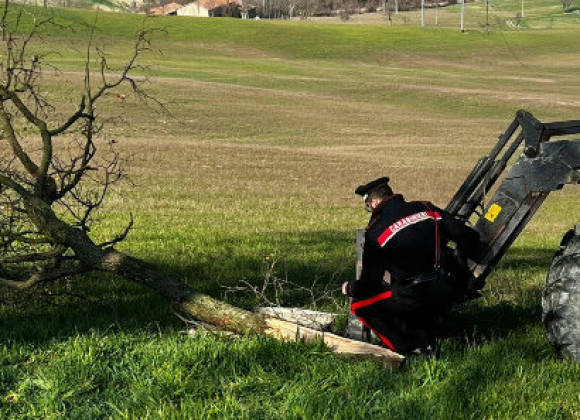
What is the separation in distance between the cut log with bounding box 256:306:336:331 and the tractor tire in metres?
1.66

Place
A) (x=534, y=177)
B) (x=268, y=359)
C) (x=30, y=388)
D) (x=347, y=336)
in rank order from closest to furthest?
(x=30, y=388) → (x=268, y=359) → (x=534, y=177) → (x=347, y=336)

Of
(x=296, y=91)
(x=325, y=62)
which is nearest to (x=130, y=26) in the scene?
(x=325, y=62)

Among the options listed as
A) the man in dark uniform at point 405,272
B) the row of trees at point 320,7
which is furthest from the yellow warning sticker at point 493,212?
the row of trees at point 320,7

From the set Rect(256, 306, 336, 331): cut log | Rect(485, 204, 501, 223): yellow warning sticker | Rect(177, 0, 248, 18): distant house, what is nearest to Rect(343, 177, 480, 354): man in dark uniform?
Rect(485, 204, 501, 223): yellow warning sticker

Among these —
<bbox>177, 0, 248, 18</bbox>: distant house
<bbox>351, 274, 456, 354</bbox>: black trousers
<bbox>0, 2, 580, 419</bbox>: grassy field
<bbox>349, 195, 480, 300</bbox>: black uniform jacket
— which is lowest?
<bbox>0, 2, 580, 419</bbox>: grassy field

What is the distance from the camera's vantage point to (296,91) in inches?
2162

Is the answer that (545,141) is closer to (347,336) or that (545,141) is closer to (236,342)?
(347,336)

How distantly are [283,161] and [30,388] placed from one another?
22738mm

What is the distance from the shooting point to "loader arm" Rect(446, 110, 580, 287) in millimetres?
5520

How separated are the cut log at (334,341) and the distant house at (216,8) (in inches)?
5811

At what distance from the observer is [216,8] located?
150875mm

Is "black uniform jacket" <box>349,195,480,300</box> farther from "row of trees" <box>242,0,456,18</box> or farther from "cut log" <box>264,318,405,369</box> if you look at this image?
"row of trees" <box>242,0,456,18</box>

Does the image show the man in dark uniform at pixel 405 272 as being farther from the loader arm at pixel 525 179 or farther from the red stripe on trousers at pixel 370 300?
the loader arm at pixel 525 179

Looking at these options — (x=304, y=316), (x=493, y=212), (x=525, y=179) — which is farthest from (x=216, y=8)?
(x=525, y=179)
